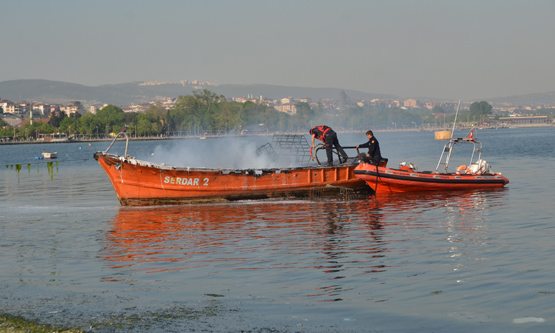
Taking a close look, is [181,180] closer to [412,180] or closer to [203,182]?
[203,182]

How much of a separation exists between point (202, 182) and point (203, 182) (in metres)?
0.05

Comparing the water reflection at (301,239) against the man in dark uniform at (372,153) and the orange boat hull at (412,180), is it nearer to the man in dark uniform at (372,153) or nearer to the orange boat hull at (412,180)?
the orange boat hull at (412,180)

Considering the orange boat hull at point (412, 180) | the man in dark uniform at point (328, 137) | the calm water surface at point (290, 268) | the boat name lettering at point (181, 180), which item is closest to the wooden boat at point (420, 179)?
the orange boat hull at point (412, 180)

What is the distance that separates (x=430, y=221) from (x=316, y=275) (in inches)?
354

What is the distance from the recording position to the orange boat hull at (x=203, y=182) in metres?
28.5

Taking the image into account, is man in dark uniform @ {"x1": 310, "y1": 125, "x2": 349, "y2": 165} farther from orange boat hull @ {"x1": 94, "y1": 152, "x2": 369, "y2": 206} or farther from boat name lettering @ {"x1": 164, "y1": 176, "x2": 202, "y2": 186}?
boat name lettering @ {"x1": 164, "y1": 176, "x2": 202, "y2": 186}

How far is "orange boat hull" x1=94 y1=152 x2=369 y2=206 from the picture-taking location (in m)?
28.5

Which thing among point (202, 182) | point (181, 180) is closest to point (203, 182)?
point (202, 182)

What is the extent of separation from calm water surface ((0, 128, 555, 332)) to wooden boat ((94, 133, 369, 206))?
7.09 ft

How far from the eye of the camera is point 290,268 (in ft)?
48.7

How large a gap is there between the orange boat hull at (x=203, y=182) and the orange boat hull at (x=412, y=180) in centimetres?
148

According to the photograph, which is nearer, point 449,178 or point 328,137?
point 449,178

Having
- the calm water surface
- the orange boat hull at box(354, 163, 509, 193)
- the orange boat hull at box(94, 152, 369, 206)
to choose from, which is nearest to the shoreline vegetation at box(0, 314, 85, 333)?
the calm water surface

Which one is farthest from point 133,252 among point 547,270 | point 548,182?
point 548,182
